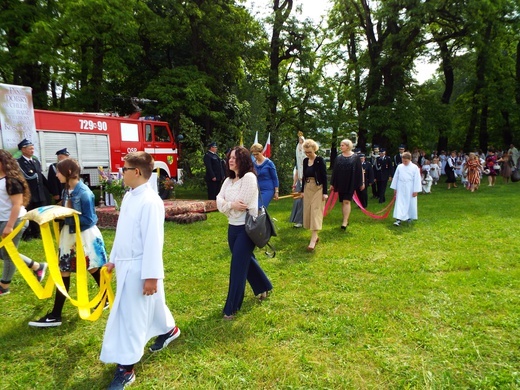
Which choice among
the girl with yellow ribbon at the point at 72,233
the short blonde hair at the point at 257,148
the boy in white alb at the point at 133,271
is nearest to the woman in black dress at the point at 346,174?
the short blonde hair at the point at 257,148

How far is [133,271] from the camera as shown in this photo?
2.90 metres

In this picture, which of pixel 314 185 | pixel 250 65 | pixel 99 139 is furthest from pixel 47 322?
pixel 250 65

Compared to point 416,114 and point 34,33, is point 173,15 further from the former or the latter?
point 416,114

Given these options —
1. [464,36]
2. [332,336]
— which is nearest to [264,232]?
[332,336]

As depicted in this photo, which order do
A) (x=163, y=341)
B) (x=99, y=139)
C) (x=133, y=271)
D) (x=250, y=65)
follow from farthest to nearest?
(x=250, y=65) < (x=99, y=139) < (x=163, y=341) < (x=133, y=271)

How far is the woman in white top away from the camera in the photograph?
3.96m

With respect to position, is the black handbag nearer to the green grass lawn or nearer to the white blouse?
the white blouse

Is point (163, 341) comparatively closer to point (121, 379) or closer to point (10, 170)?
point (121, 379)

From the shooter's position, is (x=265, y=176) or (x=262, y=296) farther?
(x=265, y=176)

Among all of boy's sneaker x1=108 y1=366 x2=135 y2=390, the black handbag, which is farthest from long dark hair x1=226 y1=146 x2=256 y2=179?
boy's sneaker x1=108 y1=366 x2=135 y2=390

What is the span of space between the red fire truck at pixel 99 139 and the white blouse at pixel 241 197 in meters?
9.36

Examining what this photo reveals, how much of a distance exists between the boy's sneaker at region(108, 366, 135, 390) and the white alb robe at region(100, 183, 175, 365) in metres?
0.12

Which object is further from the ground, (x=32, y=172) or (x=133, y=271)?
(x=32, y=172)

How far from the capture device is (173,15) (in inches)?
752
